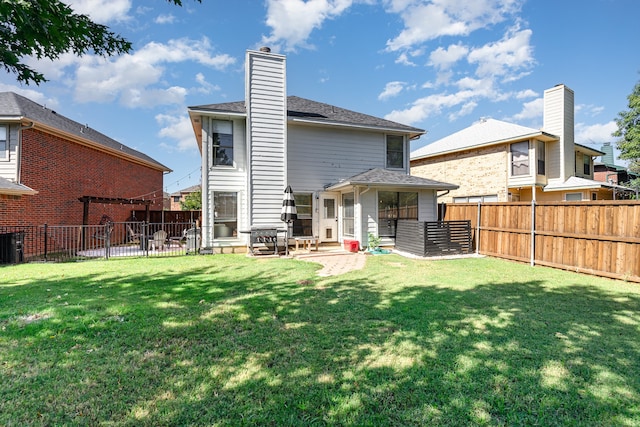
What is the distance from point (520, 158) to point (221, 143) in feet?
52.7

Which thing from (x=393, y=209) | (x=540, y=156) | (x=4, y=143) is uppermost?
(x=540, y=156)

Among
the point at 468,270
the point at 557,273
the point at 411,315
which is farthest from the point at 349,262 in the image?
the point at 557,273

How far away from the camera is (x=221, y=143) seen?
11.9 metres

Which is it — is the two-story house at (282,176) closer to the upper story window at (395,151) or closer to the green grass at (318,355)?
the upper story window at (395,151)

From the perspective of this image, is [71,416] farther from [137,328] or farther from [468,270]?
[468,270]

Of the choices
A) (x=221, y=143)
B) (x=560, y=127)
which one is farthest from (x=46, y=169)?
(x=560, y=127)

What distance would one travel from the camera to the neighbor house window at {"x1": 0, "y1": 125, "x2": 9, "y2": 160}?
10.9 metres

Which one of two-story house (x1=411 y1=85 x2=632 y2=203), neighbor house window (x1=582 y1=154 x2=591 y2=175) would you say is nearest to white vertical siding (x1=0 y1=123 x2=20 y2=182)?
two-story house (x1=411 y1=85 x2=632 y2=203)

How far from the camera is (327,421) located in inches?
86.4

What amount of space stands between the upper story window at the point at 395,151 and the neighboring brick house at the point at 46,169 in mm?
14147

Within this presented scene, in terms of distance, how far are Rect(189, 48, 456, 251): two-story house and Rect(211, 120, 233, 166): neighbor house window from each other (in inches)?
1.5

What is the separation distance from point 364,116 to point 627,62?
1553 cm

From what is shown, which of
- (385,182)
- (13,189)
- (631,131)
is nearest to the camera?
(13,189)

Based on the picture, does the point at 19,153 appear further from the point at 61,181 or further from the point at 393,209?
the point at 393,209
